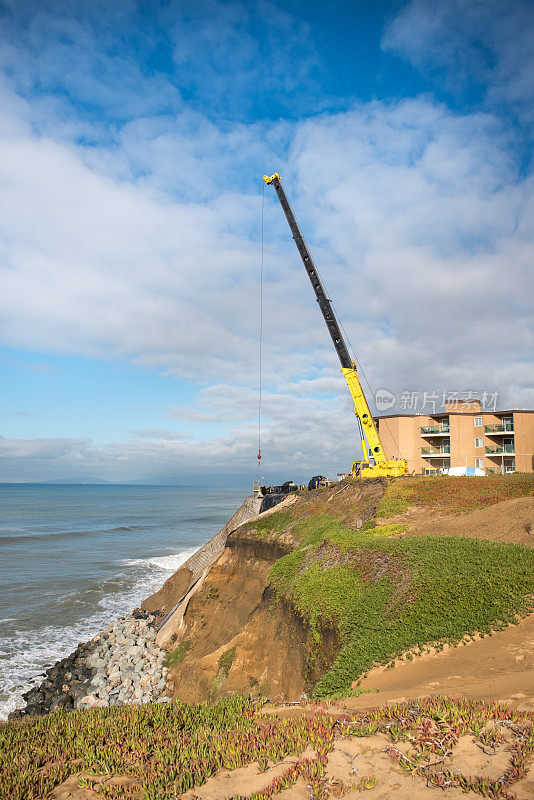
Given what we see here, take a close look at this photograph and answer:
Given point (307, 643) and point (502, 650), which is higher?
point (502, 650)

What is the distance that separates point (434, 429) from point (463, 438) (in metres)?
3.71

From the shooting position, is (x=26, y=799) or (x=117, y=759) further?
(x=117, y=759)

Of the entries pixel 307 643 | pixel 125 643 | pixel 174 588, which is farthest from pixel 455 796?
pixel 174 588

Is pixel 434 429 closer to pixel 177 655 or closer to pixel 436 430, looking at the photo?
pixel 436 430

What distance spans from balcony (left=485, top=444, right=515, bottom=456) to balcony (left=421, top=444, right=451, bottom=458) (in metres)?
4.66

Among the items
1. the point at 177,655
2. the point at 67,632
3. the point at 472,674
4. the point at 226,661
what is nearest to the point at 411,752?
the point at 472,674

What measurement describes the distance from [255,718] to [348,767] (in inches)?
86.8

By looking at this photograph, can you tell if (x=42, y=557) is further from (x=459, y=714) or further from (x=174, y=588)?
(x=459, y=714)

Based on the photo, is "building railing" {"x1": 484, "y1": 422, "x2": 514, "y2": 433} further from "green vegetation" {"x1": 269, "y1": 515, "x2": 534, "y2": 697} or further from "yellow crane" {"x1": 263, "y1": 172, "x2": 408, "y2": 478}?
"green vegetation" {"x1": 269, "y1": 515, "x2": 534, "y2": 697}

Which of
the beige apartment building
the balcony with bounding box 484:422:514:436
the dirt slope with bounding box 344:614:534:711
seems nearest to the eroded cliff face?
the dirt slope with bounding box 344:614:534:711

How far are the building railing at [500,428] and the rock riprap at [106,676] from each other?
47089 millimetres

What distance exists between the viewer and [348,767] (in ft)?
19.5

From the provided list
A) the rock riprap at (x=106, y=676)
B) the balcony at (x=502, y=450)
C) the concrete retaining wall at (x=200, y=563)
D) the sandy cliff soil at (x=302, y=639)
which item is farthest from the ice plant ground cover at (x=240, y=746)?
the balcony at (x=502, y=450)

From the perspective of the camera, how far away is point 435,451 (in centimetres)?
6016
